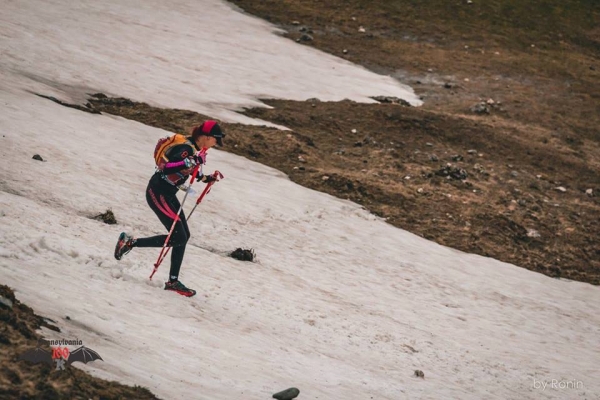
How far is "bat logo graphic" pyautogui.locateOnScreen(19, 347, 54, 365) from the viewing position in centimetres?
822

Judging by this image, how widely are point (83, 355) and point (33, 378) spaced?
1.05 m

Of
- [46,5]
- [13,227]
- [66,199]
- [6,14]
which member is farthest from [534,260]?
[46,5]

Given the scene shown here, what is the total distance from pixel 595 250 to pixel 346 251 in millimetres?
10429

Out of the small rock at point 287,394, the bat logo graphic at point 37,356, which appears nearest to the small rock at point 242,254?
the small rock at point 287,394

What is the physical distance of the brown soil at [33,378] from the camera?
25.4 ft

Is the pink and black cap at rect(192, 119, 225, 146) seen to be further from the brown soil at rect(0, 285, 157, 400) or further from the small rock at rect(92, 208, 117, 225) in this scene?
the brown soil at rect(0, 285, 157, 400)

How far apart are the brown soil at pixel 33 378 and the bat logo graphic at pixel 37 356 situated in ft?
0.18

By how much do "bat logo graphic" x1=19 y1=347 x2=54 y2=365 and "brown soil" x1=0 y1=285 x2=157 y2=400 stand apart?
2.1 inches

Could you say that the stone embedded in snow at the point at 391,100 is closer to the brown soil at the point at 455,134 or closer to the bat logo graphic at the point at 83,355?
the brown soil at the point at 455,134

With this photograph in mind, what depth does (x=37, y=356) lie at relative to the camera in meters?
8.28

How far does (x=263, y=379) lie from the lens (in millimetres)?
10836

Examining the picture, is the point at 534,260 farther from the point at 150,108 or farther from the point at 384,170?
the point at 150,108

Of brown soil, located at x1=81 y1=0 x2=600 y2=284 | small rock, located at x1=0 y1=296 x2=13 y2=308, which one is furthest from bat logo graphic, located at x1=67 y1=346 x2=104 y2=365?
brown soil, located at x1=81 y1=0 x2=600 y2=284

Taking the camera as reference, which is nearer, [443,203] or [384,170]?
[443,203]
